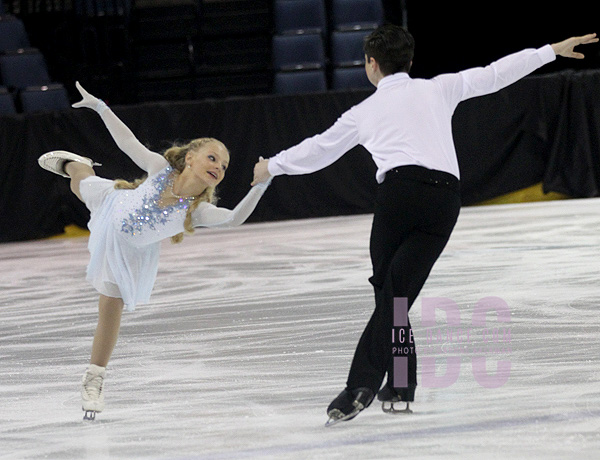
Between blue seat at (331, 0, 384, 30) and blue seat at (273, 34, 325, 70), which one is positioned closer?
blue seat at (273, 34, 325, 70)

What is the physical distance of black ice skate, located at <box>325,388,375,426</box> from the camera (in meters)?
2.65

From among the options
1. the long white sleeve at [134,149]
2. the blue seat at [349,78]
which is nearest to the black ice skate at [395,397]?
the long white sleeve at [134,149]

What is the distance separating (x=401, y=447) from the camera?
2520mm

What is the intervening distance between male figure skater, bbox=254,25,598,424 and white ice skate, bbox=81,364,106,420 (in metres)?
0.84

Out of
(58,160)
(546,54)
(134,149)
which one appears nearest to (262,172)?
(134,149)

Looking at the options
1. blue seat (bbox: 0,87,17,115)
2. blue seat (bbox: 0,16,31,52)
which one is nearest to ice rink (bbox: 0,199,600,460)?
blue seat (bbox: 0,87,17,115)

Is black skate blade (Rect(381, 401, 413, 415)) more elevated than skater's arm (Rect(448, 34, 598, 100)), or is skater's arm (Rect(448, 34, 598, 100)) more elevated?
skater's arm (Rect(448, 34, 598, 100))

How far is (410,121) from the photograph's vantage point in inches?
105

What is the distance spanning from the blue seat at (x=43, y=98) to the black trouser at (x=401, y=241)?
7.74 m

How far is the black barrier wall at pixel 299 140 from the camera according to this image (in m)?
9.10

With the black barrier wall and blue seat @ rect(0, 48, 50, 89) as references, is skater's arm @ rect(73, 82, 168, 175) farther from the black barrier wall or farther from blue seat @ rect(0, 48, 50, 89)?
blue seat @ rect(0, 48, 50, 89)

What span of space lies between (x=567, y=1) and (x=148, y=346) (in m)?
8.74

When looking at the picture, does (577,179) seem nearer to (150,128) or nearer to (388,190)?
(150,128)

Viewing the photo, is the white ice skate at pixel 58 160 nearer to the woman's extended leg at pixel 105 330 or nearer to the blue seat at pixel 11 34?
the woman's extended leg at pixel 105 330
